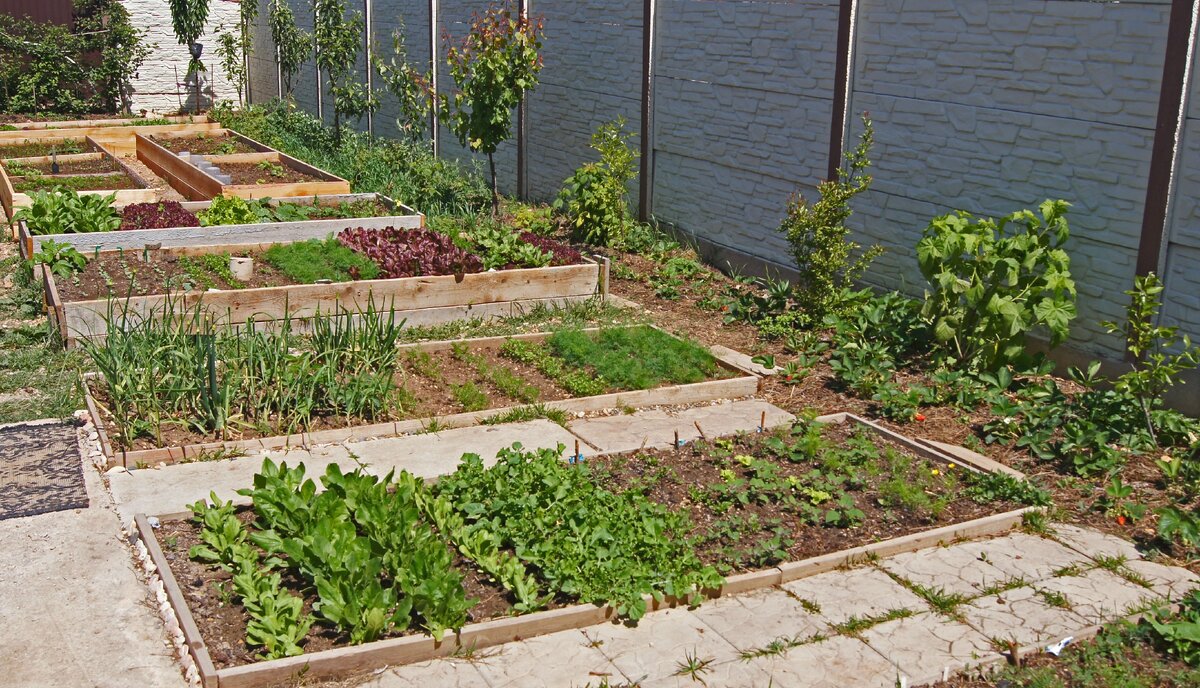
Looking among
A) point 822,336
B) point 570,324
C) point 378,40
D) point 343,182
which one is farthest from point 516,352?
point 378,40

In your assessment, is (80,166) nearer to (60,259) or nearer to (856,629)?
(60,259)

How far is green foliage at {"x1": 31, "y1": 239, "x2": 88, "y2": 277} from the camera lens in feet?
28.7

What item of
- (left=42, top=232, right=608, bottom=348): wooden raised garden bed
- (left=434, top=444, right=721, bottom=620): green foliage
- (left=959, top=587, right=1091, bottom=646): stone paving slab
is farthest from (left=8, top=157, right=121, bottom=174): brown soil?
(left=959, top=587, right=1091, bottom=646): stone paving slab

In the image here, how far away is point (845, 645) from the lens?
169 inches

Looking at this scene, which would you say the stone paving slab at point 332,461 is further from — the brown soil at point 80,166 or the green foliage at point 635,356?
the brown soil at point 80,166

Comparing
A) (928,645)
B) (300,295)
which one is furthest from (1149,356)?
(300,295)

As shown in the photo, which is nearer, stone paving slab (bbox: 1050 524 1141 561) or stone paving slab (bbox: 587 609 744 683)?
stone paving slab (bbox: 587 609 744 683)

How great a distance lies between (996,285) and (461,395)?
11.5 ft

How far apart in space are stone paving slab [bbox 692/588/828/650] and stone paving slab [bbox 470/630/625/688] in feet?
1.74

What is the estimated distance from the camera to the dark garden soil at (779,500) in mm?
5062

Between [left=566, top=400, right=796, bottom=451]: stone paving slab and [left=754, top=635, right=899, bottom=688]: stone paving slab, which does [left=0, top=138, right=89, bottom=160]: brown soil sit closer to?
[left=566, top=400, right=796, bottom=451]: stone paving slab

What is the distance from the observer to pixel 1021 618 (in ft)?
14.8

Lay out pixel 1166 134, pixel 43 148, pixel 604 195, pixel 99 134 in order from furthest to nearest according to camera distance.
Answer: pixel 99 134
pixel 43 148
pixel 604 195
pixel 1166 134

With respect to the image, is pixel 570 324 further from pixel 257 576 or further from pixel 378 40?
pixel 378 40
